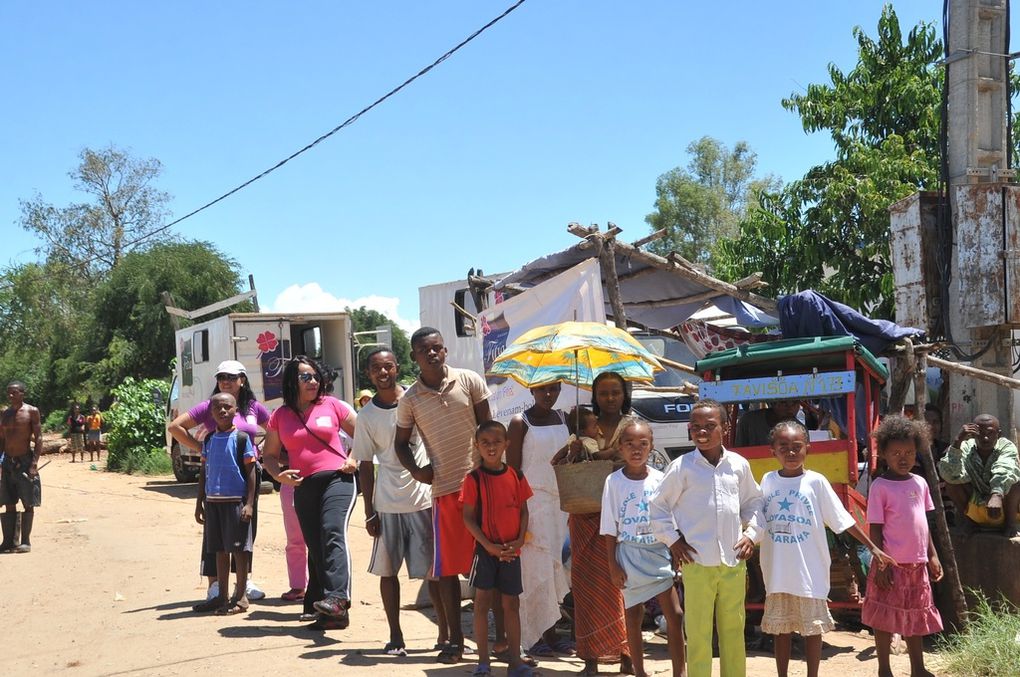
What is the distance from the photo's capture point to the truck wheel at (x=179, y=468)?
64.6 ft

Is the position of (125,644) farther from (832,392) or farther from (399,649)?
(832,392)

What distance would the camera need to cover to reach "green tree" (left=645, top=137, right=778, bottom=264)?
1642 inches

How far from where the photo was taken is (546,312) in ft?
28.4

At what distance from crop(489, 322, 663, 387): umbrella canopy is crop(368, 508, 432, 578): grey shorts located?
1096 mm

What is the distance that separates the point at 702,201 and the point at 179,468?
26.8 meters

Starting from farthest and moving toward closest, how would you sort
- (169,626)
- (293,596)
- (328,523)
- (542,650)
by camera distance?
(293,596) → (169,626) → (328,523) → (542,650)

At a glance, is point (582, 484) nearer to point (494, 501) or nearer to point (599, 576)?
point (494, 501)

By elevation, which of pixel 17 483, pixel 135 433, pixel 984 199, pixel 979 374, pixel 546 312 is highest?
pixel 984 199

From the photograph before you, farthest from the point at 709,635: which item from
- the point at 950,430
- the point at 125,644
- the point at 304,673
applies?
the point at 950,430

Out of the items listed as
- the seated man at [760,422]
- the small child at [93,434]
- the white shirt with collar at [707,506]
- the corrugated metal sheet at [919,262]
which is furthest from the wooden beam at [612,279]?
the small child at [93,434]

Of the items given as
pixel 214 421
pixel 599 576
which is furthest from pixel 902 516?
pixel 214 421

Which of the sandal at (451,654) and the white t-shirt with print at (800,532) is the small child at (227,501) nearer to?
the sandal at (451,654)

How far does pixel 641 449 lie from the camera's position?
5.55m

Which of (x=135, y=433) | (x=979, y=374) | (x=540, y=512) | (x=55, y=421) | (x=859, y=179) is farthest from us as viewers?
(x=55, y=421)
